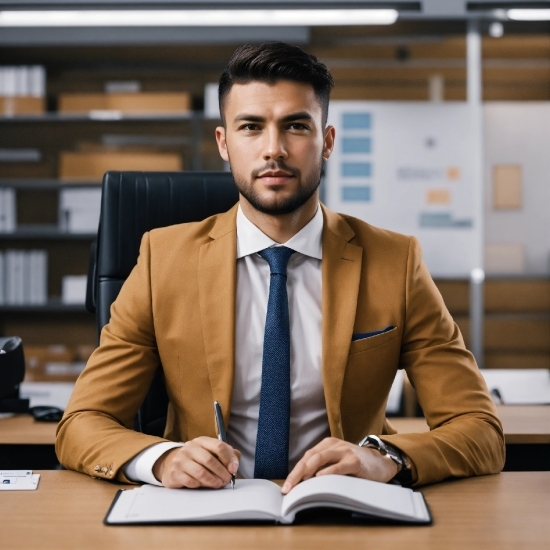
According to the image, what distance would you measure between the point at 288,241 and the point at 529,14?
3.65m

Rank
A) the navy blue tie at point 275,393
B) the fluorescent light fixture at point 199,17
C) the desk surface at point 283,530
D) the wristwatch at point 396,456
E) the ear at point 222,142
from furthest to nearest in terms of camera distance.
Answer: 1. the fluorescent light fixture at point 199,17
2. the ear at point 222,142
3. the navy blue tie at point 275,393
4. the wristwatch at point 396,456
5. the desk surface at point 283,530

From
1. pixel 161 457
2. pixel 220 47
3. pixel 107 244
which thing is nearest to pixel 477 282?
pixel 220 47

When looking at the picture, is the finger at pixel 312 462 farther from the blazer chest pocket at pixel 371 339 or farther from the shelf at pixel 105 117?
the shelf at pixel 105 117

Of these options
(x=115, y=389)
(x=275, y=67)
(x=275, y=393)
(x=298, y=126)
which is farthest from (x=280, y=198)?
(x=115, y=389)

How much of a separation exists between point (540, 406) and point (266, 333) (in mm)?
891

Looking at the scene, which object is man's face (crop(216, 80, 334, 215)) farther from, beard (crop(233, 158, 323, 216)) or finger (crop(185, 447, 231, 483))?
finger (crop(185, 447, 231, 483))

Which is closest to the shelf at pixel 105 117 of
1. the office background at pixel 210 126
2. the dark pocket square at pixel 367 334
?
the office background at pixel 210 126

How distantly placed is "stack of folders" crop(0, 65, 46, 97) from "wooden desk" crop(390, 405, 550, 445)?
3.79 meters

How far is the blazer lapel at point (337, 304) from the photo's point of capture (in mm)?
1491

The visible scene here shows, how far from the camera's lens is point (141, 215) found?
1879mm

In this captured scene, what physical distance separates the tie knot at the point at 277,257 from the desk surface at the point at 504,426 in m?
0.53

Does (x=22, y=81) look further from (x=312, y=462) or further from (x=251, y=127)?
(x=312, y=462)

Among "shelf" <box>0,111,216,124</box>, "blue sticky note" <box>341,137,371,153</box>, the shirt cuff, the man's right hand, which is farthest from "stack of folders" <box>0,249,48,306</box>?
the man's right hand

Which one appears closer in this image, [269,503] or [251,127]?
[269,503]
